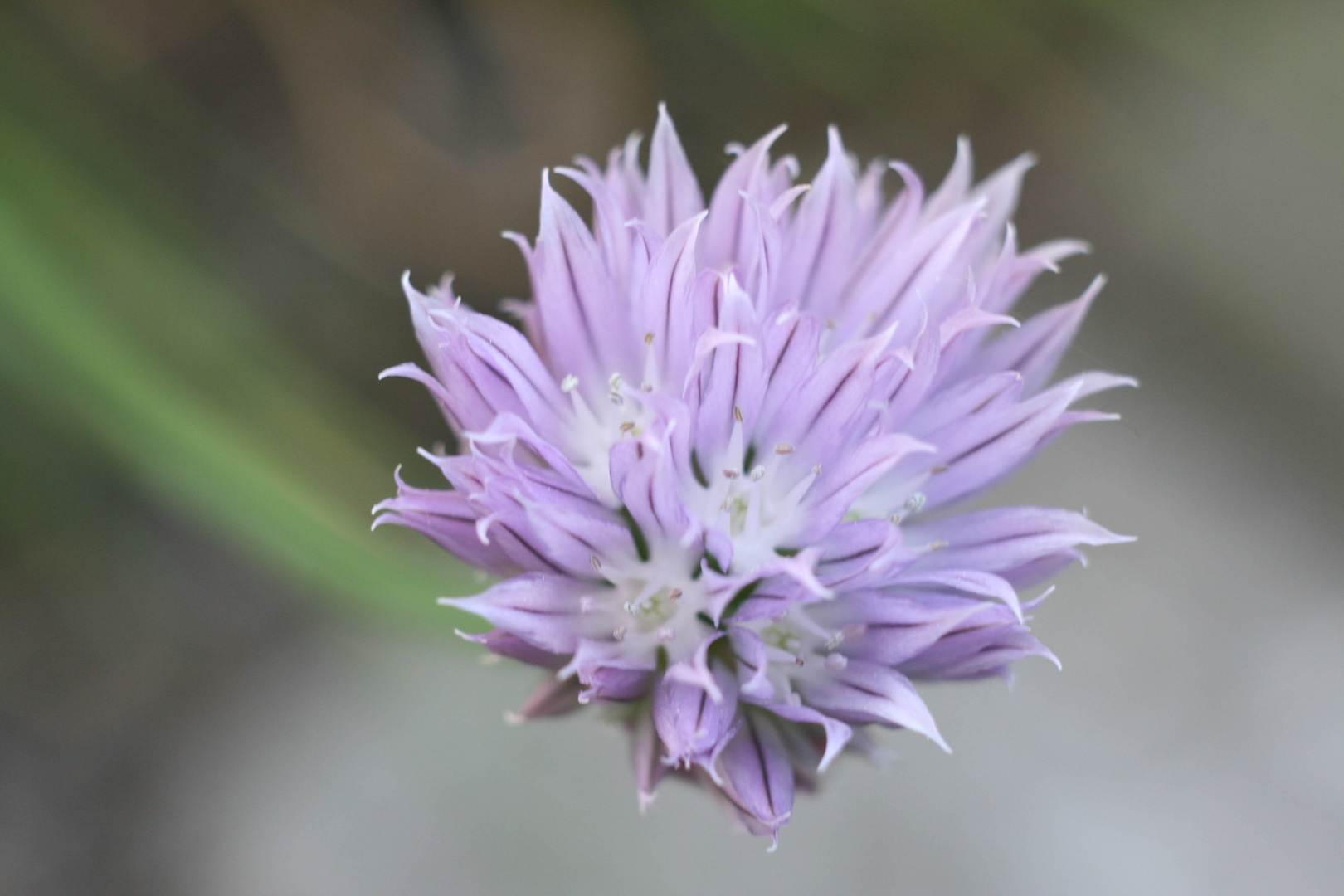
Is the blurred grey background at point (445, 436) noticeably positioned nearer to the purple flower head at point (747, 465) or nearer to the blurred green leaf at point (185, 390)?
the blurred green leaf at point (185, 390)

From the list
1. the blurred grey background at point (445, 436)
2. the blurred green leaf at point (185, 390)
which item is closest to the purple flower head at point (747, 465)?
the blurred green leaf at point (185, 390)

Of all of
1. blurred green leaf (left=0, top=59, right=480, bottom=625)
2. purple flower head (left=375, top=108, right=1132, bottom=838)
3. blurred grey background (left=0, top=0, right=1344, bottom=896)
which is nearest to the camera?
purple flower head (left=375, top=108, right=1132, bottom=838)

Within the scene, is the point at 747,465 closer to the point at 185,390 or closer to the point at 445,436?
the point at 185,390

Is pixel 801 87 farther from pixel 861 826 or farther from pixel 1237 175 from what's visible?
pixel 861 826

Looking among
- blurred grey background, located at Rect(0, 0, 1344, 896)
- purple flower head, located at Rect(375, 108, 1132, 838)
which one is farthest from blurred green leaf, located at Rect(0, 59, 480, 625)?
purple flower head, located at Rect(375, 108, 1132, 838)

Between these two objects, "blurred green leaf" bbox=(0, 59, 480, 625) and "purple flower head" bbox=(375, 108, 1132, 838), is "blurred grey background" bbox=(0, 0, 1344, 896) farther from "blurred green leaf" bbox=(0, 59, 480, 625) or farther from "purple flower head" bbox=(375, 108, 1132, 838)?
"purple flower head" bbox=(375, 108, 1132, 838)

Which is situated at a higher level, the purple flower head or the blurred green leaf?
the purple flower head
